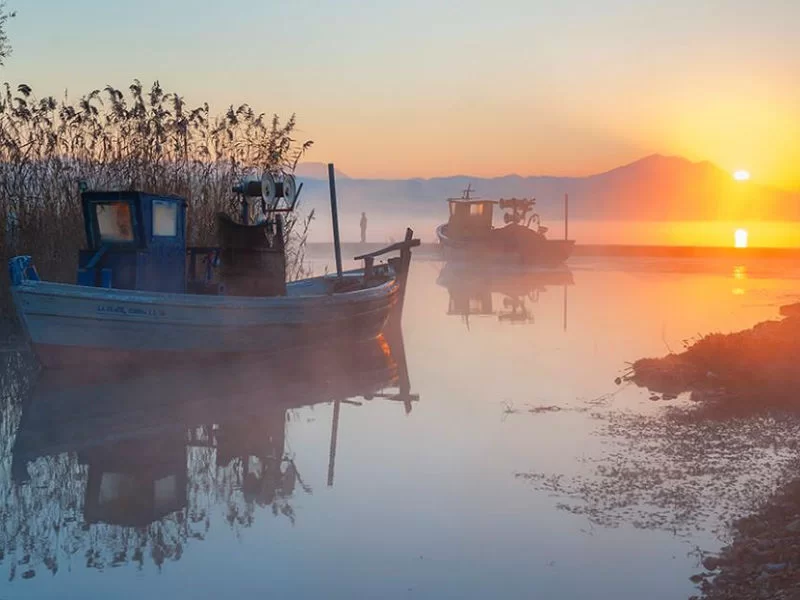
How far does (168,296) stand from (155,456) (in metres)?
4.57

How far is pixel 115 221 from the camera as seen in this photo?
44.2ft

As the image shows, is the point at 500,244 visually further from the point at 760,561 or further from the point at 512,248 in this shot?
the point at 760,561

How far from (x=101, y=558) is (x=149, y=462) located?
95.7 inches

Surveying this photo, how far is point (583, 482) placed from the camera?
784cm

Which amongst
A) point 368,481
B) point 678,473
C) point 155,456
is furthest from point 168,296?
point 678,473

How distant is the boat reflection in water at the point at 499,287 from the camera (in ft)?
75.0

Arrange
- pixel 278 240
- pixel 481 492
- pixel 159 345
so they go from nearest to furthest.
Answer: pixel 481 492, pixel 159 345, pixel 278 240

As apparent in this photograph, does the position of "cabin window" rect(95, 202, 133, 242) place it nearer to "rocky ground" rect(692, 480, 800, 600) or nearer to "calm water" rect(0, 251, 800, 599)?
"calm water" rect(0, 251, 800, 599)

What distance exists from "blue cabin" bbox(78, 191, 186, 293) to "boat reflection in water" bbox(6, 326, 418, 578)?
1.57 meters

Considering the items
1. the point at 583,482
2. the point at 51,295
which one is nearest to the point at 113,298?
the point at 51,295

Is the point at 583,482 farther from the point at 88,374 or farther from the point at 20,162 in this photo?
the point at 20,162

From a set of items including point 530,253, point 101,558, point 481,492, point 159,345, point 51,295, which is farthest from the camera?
point 530,253

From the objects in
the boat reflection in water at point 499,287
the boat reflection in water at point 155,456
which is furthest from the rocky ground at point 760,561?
the boat reflection in water at point 499,287

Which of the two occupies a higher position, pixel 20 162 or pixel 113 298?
pixel 20 162
